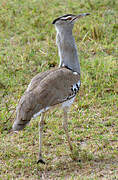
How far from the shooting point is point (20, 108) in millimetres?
3773

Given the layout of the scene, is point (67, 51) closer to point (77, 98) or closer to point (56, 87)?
point (56, 87)

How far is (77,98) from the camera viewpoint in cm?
529

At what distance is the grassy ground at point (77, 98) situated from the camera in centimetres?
397

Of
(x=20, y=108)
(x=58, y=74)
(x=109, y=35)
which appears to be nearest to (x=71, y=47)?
(x=58, y=74)

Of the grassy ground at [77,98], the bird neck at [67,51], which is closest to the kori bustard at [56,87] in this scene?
the bird neck at [67,51]

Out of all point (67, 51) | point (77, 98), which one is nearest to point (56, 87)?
point (67, 51)

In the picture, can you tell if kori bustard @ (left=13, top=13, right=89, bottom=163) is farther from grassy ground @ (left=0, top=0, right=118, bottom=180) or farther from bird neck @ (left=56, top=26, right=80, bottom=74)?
grassy ground @ (left=0, top=0, right=118, bottom=180)

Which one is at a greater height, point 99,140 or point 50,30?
point 50,30

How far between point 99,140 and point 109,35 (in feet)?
8.81

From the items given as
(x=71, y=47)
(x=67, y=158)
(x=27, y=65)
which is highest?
(x=71, y=47)

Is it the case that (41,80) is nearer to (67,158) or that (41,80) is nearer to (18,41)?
(67,158)

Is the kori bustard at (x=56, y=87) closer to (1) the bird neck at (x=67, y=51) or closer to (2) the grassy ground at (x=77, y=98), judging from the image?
(1) the bird neck at (x=67, y=51)

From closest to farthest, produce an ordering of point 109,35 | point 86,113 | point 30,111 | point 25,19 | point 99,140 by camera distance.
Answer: point 30,111 → point 99,140 → point 86,113 → point 109,35 → point 25,19

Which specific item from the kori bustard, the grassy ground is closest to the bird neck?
the kori bustard
